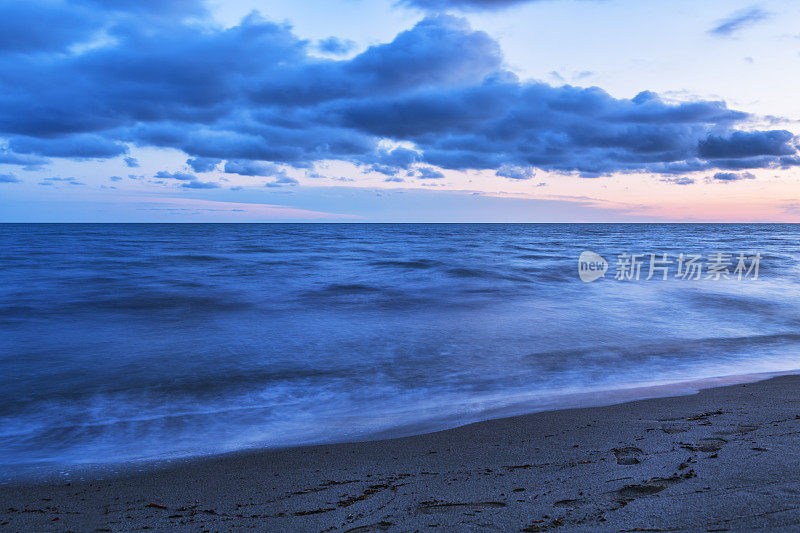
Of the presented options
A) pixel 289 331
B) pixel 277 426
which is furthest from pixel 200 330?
pixel 277 426

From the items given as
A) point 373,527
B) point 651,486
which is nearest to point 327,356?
point 373,527

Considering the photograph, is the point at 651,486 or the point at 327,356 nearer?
the point at 651,486

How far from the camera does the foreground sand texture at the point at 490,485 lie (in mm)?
2438

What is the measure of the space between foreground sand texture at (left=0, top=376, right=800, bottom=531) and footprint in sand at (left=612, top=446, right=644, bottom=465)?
0.04ft

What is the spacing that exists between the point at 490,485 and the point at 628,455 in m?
1.07

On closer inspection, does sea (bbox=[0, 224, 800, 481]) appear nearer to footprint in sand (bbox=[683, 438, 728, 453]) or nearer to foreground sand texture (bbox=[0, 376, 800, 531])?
foreground sand texture (bbox=[0, 376, 800, 531])

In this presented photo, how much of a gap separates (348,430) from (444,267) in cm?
1928

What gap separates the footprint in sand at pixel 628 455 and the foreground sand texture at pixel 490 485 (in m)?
0.01

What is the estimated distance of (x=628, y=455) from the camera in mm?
3305

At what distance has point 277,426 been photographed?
459cm

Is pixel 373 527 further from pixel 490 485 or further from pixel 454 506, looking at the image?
pixel 490 485

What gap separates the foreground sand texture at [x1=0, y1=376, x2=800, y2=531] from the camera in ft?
8.00

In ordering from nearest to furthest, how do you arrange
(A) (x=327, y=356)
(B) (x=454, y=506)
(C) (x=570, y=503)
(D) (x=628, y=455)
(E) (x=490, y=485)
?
(C) (x=570, y=503) → (B) (x=454, y=506) → (E) (x=490, y=485) → (D) (x=628, y=455) → (A) (x=327, y=356)

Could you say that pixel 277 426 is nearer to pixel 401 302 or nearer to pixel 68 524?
pixel 68 524
